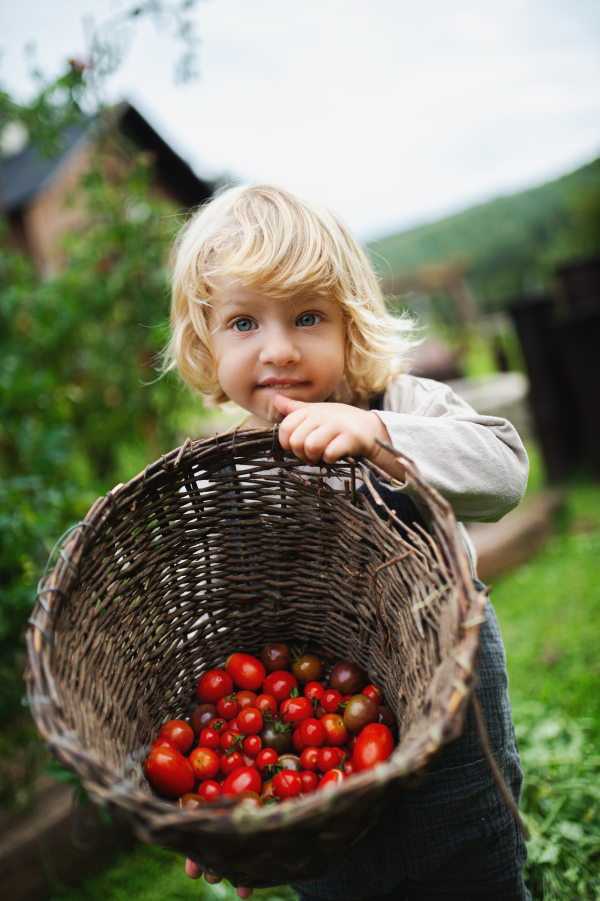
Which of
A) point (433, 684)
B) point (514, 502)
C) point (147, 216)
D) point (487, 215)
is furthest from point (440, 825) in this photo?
point (487, 215)

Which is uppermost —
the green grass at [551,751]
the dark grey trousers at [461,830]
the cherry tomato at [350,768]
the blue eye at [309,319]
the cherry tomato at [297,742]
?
the blue eye at [309,319]

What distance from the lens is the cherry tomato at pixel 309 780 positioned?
1.04 m

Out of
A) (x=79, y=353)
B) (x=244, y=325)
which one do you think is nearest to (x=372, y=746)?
(x=244, y=325)

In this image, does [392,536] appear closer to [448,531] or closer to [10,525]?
[448,531]

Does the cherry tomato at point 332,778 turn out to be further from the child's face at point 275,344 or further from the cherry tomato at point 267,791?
the child's face at point 275,344

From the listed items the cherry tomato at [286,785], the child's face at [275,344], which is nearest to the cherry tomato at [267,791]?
the cherry tomato at [286,785]

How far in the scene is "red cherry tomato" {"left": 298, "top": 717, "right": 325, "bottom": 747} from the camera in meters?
1.14

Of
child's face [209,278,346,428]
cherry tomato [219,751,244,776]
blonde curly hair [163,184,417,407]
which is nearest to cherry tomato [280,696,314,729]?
cherry tomato [219,751,244,776]

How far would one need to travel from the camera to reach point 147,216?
9.90 feet

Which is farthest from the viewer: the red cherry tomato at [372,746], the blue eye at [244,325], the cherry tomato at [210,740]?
the blue eye at [244,325]

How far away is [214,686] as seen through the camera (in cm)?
127

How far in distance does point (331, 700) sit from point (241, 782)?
24 centimetres

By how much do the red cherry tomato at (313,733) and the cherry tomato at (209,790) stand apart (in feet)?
0.59

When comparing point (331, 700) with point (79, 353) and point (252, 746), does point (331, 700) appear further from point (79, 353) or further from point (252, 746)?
point (79, 353)
